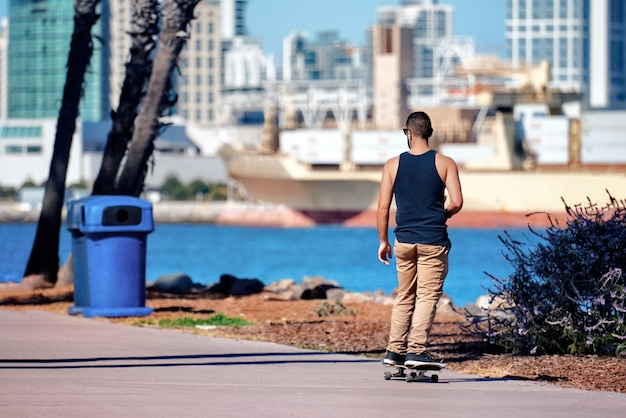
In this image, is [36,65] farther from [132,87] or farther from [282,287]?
[132,87]

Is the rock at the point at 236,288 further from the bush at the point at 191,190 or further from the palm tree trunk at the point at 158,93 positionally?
the bush at the point at 191,190

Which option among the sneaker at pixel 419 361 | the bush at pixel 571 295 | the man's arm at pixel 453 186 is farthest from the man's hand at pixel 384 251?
the bush at pixel 571 295

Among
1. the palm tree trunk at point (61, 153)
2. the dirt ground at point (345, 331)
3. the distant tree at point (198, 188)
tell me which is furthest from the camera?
the distant tree at point (198, 188)

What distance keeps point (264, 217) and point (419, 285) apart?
93.1 meters

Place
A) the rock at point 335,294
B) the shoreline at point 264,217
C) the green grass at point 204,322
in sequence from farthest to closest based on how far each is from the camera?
1. the shoreline at point 264,217
2. the rock at point 335,294
3. the green grass at point 204,322

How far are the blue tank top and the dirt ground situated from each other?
3.50 ft

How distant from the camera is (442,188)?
24.8ft

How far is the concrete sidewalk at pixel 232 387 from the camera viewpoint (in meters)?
6.49

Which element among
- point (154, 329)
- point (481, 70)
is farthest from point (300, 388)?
point (481, 70)

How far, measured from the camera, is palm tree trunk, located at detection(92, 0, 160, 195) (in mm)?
15820

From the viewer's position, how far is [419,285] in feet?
24.9

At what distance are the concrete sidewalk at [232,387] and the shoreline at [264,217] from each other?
62552 mm

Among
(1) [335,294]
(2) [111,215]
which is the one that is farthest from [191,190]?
(2) [111,215]

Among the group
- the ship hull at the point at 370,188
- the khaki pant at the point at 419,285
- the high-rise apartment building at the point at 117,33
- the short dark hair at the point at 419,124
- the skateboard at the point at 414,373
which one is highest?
the high-rise apartment building at the point at 117,33
